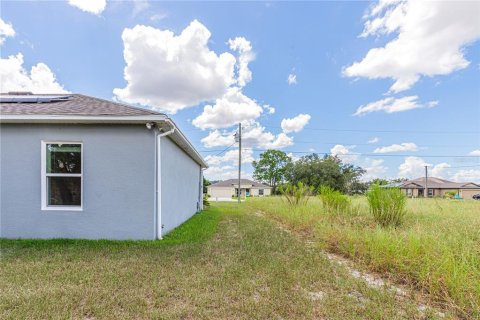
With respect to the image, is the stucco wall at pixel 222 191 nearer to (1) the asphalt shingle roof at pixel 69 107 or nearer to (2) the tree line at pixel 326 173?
(2) the tree line at pixel 326 173

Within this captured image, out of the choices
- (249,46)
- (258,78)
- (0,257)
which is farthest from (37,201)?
(258,78)

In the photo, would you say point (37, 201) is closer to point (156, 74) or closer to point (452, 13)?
point (156, 74)

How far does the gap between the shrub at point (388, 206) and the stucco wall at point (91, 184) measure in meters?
5.90

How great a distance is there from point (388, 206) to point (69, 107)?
8724 millimetres

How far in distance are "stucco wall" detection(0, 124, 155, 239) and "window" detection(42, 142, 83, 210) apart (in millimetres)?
158

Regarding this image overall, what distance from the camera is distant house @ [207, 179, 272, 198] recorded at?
158 ft

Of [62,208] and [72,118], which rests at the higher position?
[72,118]

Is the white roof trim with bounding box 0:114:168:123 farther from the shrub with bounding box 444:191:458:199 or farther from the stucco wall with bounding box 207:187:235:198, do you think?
the stucco wall with bounding box 207:187:235:198

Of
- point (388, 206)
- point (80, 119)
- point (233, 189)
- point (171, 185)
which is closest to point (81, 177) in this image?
point (80, 119)

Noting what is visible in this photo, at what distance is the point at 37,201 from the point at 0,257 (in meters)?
1.64

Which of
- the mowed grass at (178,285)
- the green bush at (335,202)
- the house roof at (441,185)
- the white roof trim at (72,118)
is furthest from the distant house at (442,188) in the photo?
the white roof trim at (72,118)

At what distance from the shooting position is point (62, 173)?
18.7 feet

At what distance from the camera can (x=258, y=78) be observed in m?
14.0

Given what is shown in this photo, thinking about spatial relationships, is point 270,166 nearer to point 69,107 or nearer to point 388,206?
point 388,206
